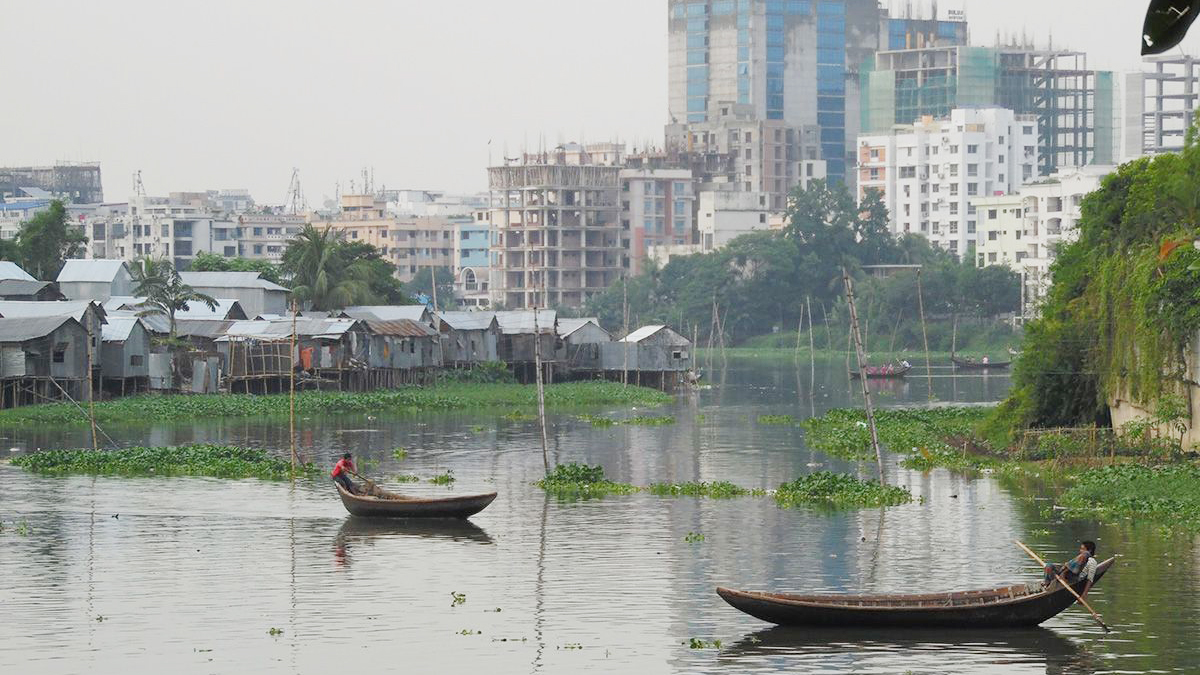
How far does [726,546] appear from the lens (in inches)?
1067

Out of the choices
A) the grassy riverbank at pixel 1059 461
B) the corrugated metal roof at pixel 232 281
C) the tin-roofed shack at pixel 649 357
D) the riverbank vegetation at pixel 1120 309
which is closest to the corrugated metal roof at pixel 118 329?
the corrugated metal roof at pixel 232 281

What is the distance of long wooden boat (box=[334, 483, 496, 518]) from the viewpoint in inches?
1141

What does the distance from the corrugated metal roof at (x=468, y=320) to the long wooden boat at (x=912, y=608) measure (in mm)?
54189

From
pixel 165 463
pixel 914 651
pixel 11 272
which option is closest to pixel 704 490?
pixel 165 463

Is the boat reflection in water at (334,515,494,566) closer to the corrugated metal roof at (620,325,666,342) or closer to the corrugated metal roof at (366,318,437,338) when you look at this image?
the corrugated metal roof at (366,318,437,338)

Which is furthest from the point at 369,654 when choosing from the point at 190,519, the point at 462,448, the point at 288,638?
the point at 462,448

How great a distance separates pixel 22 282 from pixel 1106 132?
373 ft

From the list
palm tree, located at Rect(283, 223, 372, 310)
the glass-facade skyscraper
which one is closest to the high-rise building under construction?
the glass-facade skyscraper

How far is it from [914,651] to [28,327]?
40933 millimetres

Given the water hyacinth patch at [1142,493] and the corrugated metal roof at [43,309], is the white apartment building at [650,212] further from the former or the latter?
the water hyacinth patch at [1142,493]

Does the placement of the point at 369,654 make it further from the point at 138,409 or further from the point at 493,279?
the point at 493,279

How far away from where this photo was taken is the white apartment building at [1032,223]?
101938mm

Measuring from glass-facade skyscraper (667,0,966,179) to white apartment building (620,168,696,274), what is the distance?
2674 cm

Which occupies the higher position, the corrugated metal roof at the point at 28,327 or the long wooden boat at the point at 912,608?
the corrugated metal roof at the point at 28,327
